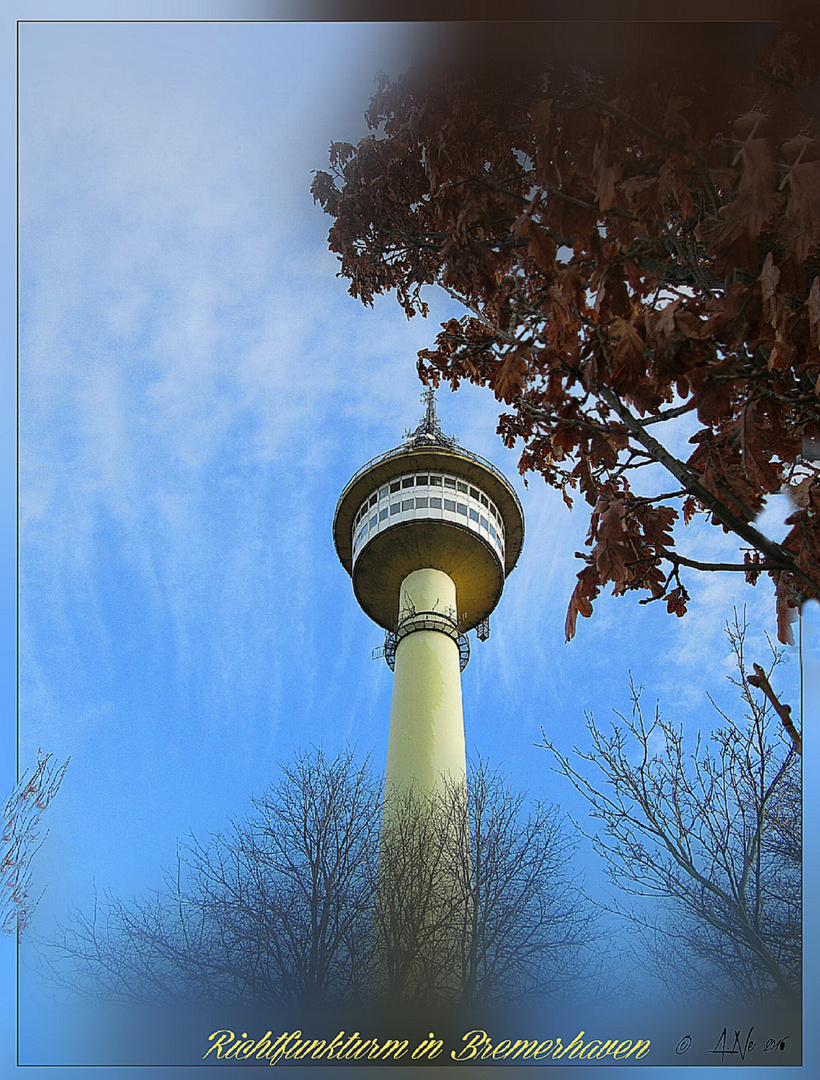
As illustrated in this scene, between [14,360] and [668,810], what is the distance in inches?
95.5

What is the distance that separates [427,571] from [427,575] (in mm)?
22

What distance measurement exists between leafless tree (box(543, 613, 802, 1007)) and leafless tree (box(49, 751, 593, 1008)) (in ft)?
0.64

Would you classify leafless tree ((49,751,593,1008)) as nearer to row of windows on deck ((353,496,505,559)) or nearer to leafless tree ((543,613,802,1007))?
leafless tree ((543,613,802,1007))

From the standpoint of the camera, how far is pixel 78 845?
8.43 ft

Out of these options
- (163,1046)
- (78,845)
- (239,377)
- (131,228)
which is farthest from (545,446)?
(163,1046)

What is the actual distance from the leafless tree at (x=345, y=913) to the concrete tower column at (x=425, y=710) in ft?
0.25

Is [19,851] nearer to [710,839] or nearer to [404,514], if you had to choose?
[404,514]

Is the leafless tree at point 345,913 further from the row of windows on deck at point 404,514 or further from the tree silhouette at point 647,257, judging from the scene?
the tree silhouette at point 647,257

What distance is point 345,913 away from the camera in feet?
8.40

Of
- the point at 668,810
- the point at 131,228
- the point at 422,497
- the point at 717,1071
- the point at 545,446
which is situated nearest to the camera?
the point at 545,446

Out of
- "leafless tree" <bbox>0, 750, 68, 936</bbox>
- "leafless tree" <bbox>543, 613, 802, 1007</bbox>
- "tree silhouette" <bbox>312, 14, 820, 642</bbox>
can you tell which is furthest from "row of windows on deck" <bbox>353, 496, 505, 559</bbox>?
"leafless tree" <bbox>0, 750, 68, 936</bbox>

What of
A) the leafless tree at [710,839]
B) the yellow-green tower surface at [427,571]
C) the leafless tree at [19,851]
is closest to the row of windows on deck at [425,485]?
the yellow-green tower surface at [427,571]

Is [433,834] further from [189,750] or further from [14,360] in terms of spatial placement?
[14,360]

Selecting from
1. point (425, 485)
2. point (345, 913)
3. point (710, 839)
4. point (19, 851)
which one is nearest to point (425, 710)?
point (345, 913)
